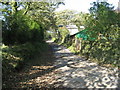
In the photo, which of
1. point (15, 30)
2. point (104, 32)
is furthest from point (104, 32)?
point (15, 30)

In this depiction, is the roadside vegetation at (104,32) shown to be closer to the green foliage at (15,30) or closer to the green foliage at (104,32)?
the green foliage at (104,32)

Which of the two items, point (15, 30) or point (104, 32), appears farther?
point (15, 30)

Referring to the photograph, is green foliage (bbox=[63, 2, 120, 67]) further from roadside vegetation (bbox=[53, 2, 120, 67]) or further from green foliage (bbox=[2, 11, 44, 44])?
green foliage (bbox=[2, 11, 44, 44])

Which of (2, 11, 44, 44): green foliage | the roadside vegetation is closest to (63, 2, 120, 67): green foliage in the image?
the roadside vegetation

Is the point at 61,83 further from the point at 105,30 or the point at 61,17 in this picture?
the point at 61,17

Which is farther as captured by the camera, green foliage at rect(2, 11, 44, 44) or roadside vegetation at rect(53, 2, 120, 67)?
green foliage at rect(2, 11, 44, 44)

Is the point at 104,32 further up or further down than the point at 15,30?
further down

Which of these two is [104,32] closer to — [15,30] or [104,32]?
[104,32]

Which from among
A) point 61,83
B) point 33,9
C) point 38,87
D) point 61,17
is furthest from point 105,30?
point 61,17

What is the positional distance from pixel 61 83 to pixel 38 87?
91cm

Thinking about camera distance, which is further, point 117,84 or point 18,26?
point 18,26

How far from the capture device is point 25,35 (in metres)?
10.1

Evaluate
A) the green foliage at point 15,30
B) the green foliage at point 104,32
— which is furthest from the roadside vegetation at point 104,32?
the green foliage at point 15,30

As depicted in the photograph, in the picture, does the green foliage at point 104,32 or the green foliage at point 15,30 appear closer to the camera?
the green foliage at point 104,32
